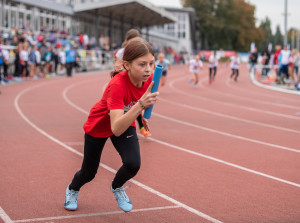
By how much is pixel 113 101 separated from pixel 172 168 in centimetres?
321

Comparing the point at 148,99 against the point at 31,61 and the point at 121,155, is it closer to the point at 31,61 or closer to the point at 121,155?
the point at 121,155

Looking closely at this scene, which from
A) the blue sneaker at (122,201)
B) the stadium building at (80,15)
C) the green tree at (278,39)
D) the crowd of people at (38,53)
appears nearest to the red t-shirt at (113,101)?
the blue sneaker at (122,201)

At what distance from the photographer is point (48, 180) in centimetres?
618

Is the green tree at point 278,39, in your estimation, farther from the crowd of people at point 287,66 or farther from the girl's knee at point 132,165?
the girl's knee at point 132,165

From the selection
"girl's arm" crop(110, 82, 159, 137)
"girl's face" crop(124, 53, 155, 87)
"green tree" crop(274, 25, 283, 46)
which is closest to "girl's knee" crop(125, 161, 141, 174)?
"girl's arm" crop(110, 82, 159, 137)

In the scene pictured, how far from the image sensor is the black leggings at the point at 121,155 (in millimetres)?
4242

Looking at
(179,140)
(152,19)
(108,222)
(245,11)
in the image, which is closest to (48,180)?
(108,222)

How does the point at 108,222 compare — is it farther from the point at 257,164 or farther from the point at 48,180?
the point at 257,164

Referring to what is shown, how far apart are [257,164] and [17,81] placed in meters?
18.1

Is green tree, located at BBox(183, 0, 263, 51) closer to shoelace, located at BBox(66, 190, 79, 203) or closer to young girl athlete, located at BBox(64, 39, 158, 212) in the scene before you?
shoelace, located at BBox(66, 190, 79, 203)

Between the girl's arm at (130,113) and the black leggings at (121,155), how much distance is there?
1.57 feet

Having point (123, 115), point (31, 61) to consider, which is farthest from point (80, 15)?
point (123, 115)

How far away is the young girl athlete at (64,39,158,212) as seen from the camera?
3787mm

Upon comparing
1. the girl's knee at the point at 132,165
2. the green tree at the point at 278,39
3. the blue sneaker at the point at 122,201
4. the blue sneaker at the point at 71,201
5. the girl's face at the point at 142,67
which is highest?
the green tree at the point at 278,39
